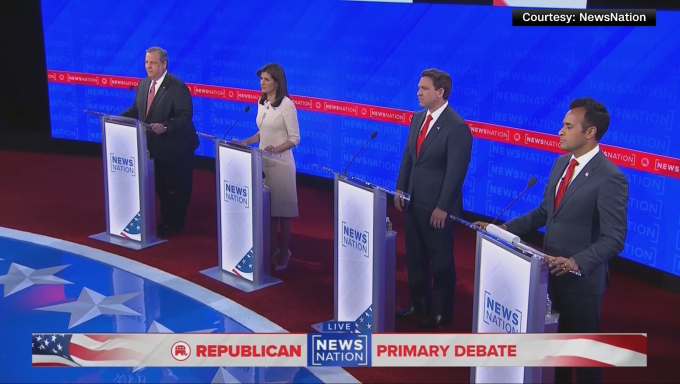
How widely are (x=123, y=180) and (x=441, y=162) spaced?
3.03 metres

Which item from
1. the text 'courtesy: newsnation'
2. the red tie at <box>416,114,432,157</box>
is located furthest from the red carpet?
the text 'courtesy: newsnation'

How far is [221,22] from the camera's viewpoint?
9.05 meters

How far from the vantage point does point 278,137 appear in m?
5.86

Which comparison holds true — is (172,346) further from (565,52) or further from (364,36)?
(364,36)

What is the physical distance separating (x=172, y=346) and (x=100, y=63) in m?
6.83

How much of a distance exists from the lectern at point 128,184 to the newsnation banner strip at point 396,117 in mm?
2500

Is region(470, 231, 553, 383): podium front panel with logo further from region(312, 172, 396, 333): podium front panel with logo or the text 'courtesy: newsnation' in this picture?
the text 'courtesy: newsnation'

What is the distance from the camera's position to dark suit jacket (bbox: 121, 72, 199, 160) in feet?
21.6

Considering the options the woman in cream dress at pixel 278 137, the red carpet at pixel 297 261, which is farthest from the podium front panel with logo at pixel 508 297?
the woman in cream dress at pixel 278 137

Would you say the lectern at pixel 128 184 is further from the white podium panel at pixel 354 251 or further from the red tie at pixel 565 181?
the red tie at pixel 565 181

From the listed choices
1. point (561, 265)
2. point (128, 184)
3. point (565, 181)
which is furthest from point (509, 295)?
point (128, 184)

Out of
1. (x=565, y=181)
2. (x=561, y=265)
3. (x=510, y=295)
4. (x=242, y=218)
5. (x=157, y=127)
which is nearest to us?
(x=561, y=265)

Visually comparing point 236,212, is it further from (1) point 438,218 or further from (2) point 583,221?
(2) point 583,221

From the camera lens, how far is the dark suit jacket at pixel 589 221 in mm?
3434
